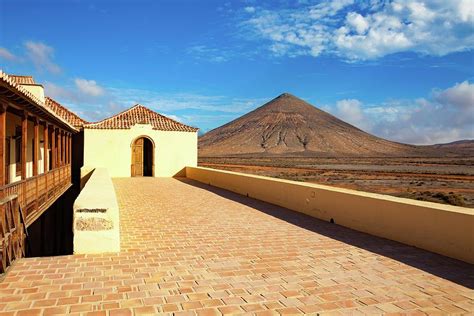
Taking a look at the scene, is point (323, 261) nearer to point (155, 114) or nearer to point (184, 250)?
point (184, 250)

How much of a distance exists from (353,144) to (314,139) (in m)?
12.9

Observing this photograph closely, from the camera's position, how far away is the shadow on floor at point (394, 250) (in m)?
4.73

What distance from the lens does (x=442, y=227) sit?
558 cm

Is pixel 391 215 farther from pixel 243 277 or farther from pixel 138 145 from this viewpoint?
pixel 138 145

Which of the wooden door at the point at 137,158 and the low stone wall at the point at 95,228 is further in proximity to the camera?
the wooden door at the point at 137,158

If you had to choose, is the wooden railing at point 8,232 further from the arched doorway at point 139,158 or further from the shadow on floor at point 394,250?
the arched doorway at point 139,158

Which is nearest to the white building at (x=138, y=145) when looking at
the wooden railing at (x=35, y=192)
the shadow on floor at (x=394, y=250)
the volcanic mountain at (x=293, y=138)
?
the wooden railing at (x=35, y=192)

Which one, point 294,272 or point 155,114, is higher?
point 155,114

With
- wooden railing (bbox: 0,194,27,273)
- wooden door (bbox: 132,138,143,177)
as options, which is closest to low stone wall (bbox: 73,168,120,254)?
wooden railing (bbox: 0,194,27,273)

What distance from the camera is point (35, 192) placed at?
995 centimetres

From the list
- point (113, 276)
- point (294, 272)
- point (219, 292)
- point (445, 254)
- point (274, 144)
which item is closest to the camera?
point (219, 292)

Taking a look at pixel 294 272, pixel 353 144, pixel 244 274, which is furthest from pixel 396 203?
pixel 353 144

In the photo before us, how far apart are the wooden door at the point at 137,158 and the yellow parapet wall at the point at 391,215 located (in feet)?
41.4

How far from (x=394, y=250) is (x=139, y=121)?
18.5 m
